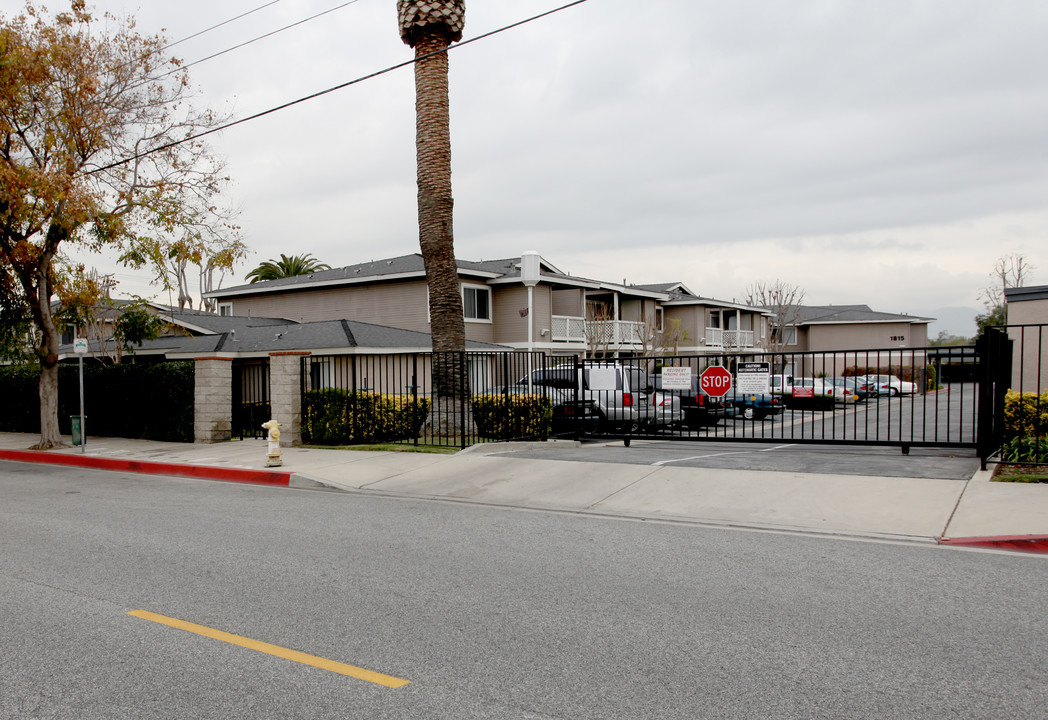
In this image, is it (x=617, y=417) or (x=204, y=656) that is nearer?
(x=204, y=656)

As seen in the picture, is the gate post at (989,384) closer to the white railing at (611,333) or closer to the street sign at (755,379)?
the street sign at (755,379)

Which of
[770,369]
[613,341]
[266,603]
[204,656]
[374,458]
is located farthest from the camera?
[613,341]

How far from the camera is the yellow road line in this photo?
171 inches

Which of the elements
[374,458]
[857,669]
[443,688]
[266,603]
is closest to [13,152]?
[374,458]

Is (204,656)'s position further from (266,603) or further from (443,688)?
(443,688)

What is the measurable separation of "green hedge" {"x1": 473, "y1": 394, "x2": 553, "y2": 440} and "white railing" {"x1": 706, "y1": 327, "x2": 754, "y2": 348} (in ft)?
110

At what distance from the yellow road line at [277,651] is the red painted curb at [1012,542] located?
18.7 ft

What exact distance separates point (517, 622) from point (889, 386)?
24.6 ft

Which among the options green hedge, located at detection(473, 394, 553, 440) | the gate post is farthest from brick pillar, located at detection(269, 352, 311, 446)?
the gate post

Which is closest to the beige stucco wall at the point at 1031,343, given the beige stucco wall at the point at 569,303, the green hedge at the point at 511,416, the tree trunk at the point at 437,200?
the green hedge at the point at 511,416

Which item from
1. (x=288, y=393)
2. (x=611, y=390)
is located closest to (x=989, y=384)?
(x=611, y=390)

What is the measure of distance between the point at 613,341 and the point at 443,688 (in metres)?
34.0

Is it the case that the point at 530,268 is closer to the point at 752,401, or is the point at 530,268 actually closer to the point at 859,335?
the point at 752,401

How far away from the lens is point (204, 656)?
15.4 feet
